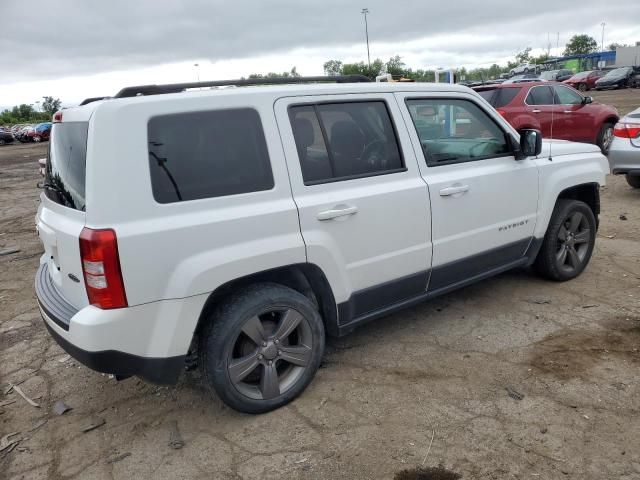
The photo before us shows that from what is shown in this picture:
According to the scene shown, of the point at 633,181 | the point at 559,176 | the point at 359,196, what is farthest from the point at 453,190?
the point at 633,181

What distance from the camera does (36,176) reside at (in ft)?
56.1

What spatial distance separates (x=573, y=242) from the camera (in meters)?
4.90

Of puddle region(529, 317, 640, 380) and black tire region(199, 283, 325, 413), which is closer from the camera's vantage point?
black tire region(199, 283, 325, 413)

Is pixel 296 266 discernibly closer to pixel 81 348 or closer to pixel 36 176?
pixel 81 348

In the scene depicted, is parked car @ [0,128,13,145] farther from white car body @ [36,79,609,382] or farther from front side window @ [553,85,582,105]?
white car body @ [36,79,609,382]

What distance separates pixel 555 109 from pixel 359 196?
29.7 feet

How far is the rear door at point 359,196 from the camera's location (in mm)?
3146

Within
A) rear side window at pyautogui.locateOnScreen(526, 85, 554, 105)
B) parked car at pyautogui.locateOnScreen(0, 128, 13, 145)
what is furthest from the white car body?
parked car at pyautogui.locateOnScreen(0, 128, 13, 145)

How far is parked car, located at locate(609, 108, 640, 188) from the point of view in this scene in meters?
7.53

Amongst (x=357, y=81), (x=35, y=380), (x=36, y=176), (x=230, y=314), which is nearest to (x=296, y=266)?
(x=230, y=314)

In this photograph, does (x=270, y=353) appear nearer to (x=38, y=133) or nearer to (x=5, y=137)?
(x=38, y=133)

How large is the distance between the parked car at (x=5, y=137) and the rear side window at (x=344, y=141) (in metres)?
40.6

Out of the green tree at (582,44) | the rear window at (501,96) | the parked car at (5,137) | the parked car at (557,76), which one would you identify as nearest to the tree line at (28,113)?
the parked car at (5,137)

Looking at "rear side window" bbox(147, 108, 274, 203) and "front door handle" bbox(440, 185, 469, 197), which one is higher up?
"rear side window" bbox(147, 108, 274, 203)
